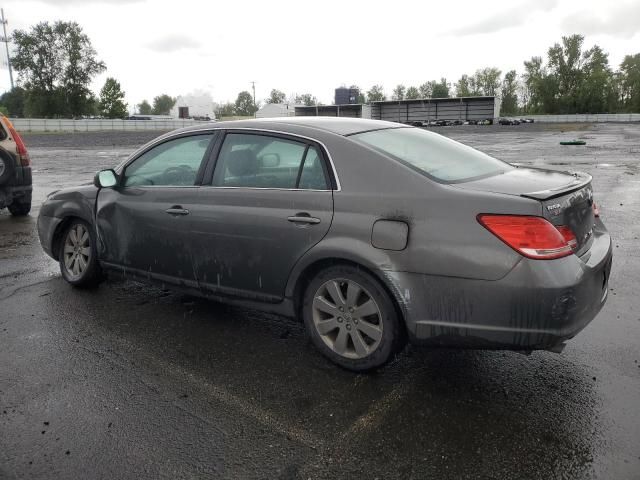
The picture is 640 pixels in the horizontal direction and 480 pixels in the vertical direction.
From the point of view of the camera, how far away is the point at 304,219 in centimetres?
334

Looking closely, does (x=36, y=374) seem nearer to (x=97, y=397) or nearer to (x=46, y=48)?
(x=97, y=397)

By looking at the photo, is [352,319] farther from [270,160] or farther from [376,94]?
[376,94]

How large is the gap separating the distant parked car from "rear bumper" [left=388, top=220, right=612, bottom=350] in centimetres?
756

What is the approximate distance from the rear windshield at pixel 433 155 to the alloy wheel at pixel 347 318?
83cm

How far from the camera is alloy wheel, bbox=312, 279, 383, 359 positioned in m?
3.20

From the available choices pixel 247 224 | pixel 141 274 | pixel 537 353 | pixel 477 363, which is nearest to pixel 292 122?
pixel 247 224

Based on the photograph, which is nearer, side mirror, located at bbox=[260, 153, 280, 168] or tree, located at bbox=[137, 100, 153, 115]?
side mirror, located at bbox=[260, 153, 280, 168]

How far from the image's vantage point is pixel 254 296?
3.67 m

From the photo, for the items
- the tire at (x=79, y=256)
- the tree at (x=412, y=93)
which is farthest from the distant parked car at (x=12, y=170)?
the tree at (x=412, y=93)

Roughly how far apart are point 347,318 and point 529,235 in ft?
3.82

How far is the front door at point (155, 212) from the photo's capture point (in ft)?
13.1

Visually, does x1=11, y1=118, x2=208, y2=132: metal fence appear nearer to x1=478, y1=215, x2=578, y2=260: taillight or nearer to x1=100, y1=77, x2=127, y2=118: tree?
x1=100, y1=77, x2=127, y2=118: tree

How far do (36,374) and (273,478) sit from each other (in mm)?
1878

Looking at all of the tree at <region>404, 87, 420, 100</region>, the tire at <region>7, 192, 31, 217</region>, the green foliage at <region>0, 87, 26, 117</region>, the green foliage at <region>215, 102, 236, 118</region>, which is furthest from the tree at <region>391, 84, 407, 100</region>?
the tire at <region>7, 192, 31, 217</region>
